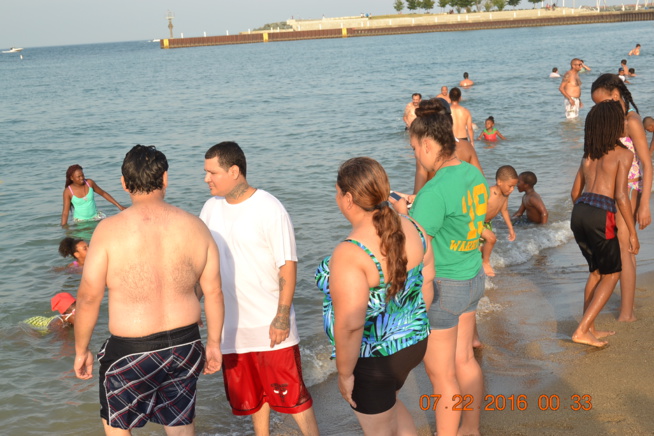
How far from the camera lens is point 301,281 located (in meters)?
8.21

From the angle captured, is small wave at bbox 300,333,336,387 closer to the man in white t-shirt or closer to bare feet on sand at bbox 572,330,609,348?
the man in white t-shirt

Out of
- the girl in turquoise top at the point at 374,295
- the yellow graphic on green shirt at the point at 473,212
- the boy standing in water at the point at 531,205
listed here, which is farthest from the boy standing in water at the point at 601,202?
the boy standing in water at the point at 531,205

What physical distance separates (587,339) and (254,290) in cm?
283

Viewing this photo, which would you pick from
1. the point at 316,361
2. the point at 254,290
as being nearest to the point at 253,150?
the point at 316,361

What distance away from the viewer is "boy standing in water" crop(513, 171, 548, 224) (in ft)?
31.6

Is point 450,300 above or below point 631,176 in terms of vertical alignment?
below

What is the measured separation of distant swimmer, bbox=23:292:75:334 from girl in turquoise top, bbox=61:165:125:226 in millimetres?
3167

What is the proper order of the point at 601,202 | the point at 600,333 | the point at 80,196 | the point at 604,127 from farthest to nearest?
1. the point at 80,196
2. the point at 600,333
3. the point at 601,202
4. the point at 604,127

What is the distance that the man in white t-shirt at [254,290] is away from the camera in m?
3.81

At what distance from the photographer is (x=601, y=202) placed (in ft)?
16.1

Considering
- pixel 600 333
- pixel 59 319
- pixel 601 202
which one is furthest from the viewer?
pixel 59 319

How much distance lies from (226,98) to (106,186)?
18.4 meters

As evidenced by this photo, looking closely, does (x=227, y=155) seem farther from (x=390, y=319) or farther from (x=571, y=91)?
(x=571, y=91)

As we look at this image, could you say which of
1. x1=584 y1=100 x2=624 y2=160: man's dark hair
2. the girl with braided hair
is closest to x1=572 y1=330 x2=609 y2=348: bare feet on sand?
the girl with braided hair
